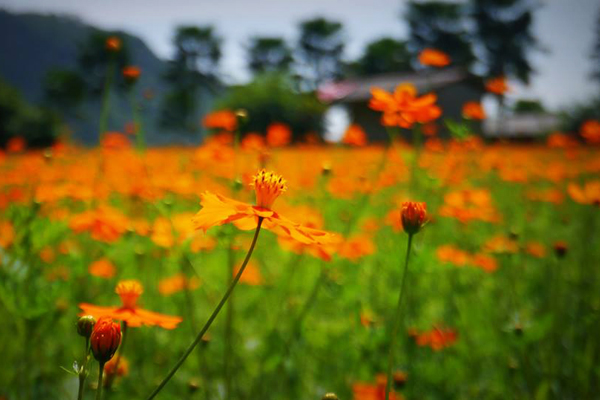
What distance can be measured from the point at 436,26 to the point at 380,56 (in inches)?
168

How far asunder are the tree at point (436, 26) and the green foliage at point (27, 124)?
87.3ft

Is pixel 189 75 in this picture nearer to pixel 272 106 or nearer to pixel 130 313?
pixel 272 106

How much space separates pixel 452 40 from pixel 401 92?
32324 mm

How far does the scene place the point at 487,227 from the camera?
2.90 meters

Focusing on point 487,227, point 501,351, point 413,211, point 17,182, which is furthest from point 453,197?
point 17,182

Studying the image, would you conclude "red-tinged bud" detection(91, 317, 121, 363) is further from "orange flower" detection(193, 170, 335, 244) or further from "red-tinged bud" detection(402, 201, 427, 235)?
"red-tinged bud" detection(402, 201, 427, 235)

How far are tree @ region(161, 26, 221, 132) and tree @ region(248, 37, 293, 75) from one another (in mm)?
4752

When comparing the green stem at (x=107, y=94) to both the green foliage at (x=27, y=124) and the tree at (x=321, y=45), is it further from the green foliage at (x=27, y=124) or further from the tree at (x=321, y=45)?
the tree at (x=321, y=45)

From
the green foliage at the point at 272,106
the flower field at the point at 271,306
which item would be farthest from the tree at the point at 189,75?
the flower field at the point at 271,306

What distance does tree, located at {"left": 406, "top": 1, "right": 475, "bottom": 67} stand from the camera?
2977cm

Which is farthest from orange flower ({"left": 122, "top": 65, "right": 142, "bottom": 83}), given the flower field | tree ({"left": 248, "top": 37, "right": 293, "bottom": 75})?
tree ({"left": 248, "top": 37, "right": 293, "bottom": 75})

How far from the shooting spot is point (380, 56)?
3194cm

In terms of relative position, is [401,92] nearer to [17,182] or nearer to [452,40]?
[17,182]

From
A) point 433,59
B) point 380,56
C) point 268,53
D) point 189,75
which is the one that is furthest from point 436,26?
point 433,59
